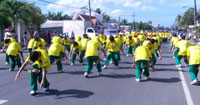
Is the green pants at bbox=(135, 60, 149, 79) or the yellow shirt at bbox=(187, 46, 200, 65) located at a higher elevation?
the yellow shirt at bbox=(187, 46, 200, 65)

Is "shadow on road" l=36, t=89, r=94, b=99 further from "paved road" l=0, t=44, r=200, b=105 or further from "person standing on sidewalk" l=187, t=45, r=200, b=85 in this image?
"person standing on sidewalk" l=187, t=45, r=200, b=85

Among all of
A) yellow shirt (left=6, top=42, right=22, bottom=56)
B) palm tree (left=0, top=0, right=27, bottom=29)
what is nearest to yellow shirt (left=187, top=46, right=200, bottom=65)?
yellow shirt (left=6, top=42, right=22, bottom=56)

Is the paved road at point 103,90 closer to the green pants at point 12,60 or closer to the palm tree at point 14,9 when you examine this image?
the green pants at point 12,60

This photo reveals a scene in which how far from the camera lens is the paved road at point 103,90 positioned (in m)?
6.70

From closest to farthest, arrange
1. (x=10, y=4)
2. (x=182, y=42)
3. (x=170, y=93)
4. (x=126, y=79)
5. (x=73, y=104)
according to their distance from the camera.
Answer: (x=73, y=104), (x=170, y=93), (x=126, y=79), (x=182, y=42), (x=10, y=4)

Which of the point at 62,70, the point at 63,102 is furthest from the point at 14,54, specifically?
the point at 63,102

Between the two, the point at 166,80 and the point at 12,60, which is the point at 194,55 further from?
the point at 12,60

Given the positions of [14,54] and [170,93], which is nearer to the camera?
[170,93]

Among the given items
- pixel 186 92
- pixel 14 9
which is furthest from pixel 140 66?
pixel 14 9

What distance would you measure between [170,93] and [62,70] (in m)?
5.96

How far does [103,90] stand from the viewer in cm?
791

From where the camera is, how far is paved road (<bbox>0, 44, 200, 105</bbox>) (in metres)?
6.70

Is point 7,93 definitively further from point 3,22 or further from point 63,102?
point 3,22

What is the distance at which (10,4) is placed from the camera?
28.1 m
